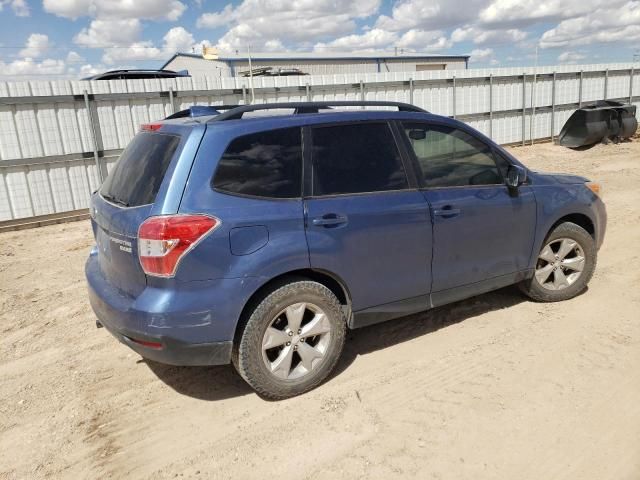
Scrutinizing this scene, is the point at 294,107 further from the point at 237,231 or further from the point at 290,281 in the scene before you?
the point at 290,281

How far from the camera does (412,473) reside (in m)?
2.68

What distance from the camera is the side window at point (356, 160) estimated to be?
3426 millimetres

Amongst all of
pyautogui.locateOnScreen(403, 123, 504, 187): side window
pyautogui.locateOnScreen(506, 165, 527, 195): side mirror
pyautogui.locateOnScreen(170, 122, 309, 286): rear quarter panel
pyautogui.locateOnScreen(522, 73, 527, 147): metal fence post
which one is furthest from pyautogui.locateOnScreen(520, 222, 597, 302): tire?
pyautogui.locateOnScreen(522, 73, 527, 147): metal fence post

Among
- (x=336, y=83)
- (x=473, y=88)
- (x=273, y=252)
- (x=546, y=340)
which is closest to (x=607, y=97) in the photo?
(x=473, y=88)

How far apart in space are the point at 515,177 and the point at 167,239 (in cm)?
272

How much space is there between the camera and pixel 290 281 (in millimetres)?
3281

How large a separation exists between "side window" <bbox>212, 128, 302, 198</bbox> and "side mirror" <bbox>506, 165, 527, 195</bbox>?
1802mm

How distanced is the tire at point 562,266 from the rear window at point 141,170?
10.5 ft

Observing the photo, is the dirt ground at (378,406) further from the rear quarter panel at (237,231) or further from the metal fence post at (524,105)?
the metal fence post at (524,105)

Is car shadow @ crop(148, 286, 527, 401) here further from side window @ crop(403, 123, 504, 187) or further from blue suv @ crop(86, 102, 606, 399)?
side window @ crop(403, 123, 504, 187)

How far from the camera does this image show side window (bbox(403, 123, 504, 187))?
386cm

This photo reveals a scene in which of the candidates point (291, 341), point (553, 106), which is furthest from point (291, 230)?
point (553, 106)

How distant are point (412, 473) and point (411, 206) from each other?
174cm

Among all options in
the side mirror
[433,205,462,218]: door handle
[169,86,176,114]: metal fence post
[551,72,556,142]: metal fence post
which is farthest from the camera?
[551,72,556,142]: metal fence post
